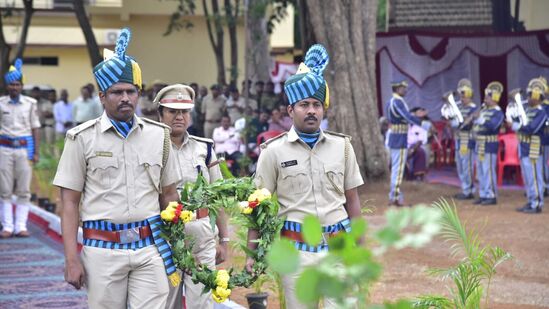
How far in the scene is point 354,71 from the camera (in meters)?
19.1

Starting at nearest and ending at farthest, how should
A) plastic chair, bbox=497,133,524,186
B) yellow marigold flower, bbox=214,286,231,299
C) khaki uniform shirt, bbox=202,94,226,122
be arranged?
yellow marigold flower, bbox=214,286,231,299
plastic chair, bbox=497,133,524,186
khaki uniform shirt, bbox=202,94,226,122

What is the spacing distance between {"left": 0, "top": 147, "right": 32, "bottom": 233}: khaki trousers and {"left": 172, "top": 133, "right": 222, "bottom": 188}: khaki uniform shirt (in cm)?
711

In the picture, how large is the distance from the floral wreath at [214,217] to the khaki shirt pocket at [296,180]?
12 centimetres

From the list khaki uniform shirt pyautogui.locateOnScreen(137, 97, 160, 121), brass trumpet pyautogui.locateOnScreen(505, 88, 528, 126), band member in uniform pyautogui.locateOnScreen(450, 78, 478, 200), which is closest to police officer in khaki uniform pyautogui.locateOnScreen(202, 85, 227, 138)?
khaki uniform shirt pyautogui.locateOnScreen(137, 97, 160, 121)

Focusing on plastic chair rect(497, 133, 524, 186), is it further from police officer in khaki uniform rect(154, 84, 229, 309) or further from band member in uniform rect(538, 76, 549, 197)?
police officer in khaki uniform rect(154, 84, 229, 309)

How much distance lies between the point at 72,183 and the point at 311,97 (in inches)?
56.6

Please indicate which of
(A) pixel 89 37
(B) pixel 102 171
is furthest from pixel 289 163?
(A) pixel 89 37

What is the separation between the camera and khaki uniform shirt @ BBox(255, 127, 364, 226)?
244 inches

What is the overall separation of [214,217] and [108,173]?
71 centimetres

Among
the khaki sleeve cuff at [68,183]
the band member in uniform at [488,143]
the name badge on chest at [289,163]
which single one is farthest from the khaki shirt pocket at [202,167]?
the band member in uniform at [488,143]

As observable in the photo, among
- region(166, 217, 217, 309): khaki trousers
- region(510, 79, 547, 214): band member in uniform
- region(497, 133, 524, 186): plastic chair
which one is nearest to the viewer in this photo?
region(166, 217, 217, 309): khaki trousers

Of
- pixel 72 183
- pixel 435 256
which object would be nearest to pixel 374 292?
pixel 435 256

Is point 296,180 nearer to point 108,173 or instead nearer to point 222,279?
point 222,279

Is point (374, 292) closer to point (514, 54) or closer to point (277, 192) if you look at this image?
point (277, 192)
